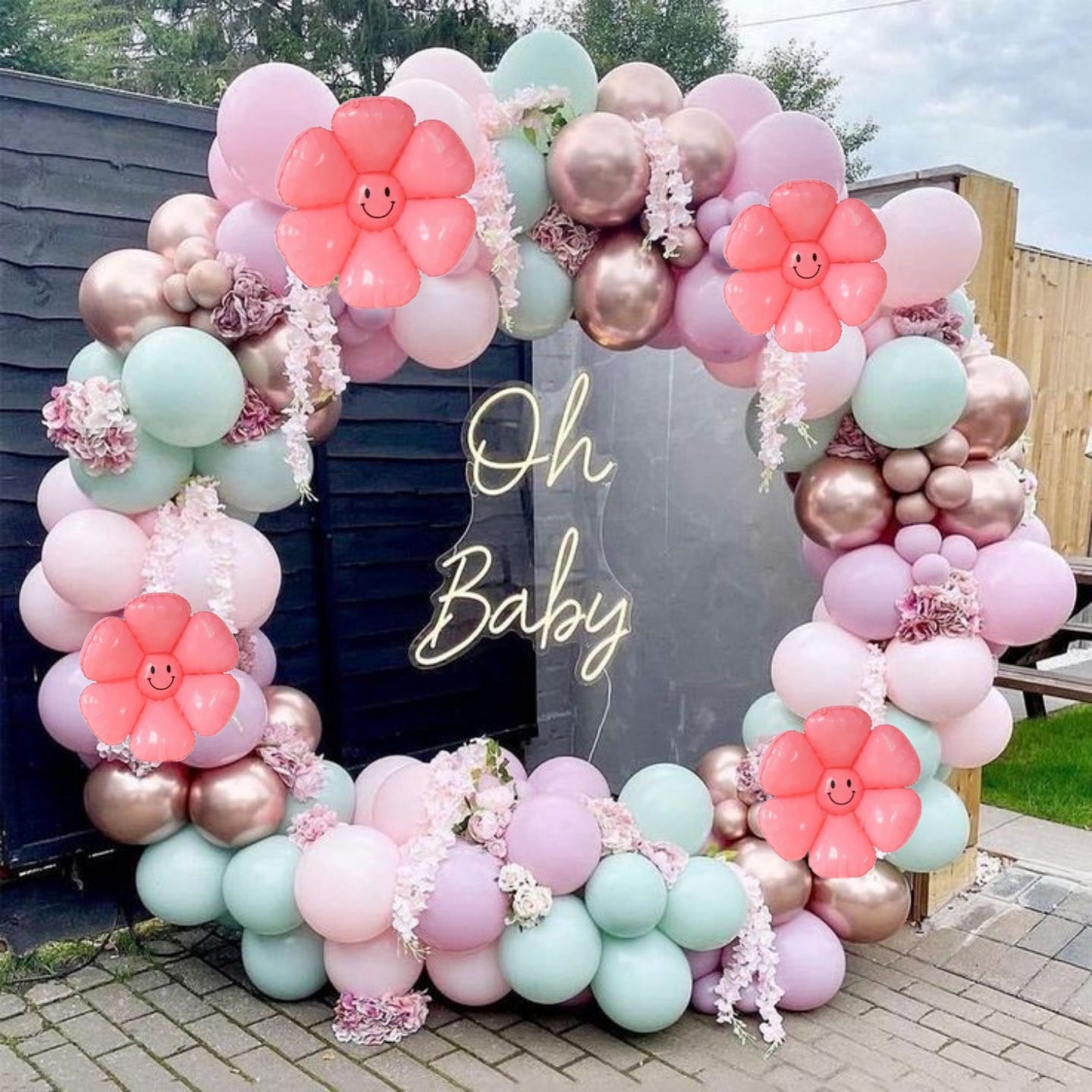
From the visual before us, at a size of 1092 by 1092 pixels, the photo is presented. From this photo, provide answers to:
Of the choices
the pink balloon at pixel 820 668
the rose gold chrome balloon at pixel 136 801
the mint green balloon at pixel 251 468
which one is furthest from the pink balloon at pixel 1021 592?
the rose gold chrome balloon at pixel 136 801

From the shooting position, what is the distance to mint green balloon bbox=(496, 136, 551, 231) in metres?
2.58

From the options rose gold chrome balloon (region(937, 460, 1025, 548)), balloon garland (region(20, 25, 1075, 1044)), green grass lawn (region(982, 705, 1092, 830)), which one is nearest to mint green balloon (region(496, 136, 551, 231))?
balloon garland (region(20, 25, 1075, 1044))

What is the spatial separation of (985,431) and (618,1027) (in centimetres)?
176

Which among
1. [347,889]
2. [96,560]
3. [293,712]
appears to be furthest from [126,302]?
[347,889]

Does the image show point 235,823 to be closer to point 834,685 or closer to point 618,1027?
point 618,1027

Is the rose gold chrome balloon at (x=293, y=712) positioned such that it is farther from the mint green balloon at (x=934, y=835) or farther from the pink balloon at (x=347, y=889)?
the mint green balloon at (x=934, y=835)

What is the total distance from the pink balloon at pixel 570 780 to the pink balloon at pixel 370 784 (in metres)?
0.35

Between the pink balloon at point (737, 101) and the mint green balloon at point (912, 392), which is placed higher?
the pink balloon at point (737, 101)

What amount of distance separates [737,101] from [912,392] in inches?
33.2

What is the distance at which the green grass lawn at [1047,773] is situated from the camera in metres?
4.27

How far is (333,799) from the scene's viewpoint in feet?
9.39

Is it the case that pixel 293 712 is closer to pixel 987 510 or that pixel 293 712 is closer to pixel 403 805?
pixel 403 805

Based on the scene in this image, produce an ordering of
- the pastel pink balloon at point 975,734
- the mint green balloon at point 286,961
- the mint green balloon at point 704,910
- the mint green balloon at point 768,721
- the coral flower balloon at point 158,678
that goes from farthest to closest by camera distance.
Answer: the mint green balloon at point 768,721
the pastel pink balloon at point 975,734
the mint green balloon at point 286,961
the mint green balloon at point 704,910
the coral flower balloon at point 158,678

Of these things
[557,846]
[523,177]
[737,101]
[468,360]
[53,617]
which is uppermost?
[737,101]
